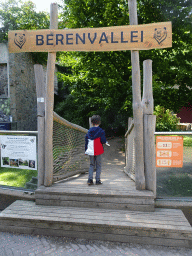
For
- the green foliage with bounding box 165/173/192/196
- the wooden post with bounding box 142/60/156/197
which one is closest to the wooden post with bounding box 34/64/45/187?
the wooden post with bounding box 142/60/156/197

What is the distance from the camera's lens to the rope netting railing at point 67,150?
382 cm

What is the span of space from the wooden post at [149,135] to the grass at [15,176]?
1.94m

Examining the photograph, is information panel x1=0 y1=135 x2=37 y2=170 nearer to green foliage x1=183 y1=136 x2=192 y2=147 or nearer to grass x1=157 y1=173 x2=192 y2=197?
grass x1=157 y1=173 x2=192 y2=197

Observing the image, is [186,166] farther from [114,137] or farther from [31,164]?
[114,137]

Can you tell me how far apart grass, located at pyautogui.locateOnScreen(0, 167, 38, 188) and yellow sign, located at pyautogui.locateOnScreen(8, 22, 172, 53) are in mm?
2131

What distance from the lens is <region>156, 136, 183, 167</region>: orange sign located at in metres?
3.20

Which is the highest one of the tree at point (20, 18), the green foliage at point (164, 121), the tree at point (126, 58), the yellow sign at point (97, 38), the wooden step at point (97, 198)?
the tree at point (20, 18)

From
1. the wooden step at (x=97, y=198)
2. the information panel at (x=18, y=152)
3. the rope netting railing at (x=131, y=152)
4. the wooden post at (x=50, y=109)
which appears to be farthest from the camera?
the rope netting railing at (x=131, y=152)

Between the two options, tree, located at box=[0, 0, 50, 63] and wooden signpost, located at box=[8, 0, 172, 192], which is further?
tree, located at box=[0, 0, 50, 63]

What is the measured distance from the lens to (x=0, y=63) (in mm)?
11977

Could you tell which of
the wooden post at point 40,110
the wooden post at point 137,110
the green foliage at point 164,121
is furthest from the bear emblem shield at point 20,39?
the green foliage at point 164,121

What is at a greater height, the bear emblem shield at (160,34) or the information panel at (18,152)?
the bear emblem shield at (160,34)

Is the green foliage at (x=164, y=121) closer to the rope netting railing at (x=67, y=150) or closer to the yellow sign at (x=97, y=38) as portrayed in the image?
the rope netting railing at (x=67, y=150)

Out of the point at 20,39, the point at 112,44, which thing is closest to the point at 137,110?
the point at 112,44
